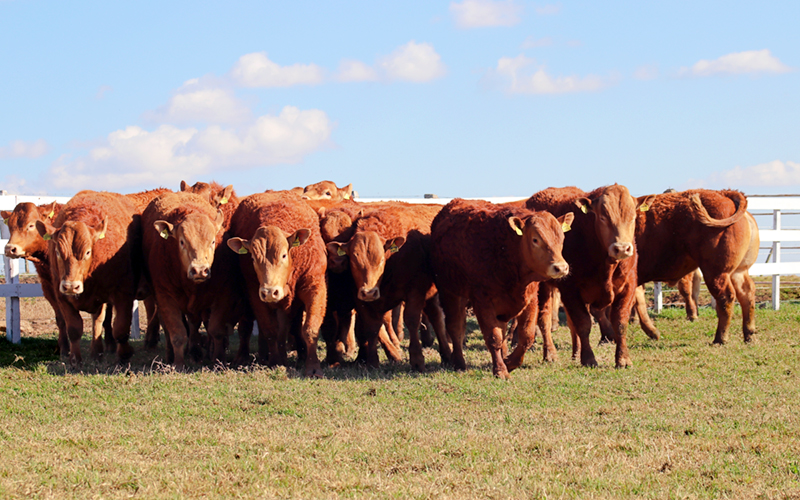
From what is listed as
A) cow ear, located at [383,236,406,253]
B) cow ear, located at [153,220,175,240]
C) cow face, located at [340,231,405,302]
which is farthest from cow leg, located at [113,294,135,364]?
cow ear, located at [383,236,406,253]

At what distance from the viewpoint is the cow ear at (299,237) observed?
27.3 ft

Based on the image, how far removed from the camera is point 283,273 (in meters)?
8.16

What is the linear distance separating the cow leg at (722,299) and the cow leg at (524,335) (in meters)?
3.27

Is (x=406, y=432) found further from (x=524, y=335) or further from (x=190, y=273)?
(x=190, y=273)

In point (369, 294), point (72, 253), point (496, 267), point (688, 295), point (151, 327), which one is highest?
point (72, 253)

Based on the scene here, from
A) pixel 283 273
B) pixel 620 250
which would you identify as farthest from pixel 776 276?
pixel 283 273

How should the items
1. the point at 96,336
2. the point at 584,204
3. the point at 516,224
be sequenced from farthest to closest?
the point at 96,336 < the point at 584,204 < the point at 516,224

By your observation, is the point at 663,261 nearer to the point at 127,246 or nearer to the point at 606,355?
the point at 606,355

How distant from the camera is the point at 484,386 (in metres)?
7.27

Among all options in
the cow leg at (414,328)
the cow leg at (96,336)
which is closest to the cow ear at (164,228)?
the cow leg at (96,336)

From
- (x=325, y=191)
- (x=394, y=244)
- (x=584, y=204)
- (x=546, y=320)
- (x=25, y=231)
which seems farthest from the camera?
(x=325, y=191)

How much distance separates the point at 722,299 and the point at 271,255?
5.88 m

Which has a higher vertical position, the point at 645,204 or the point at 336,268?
the point at 645,204

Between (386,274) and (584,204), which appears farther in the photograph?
(584,204)
